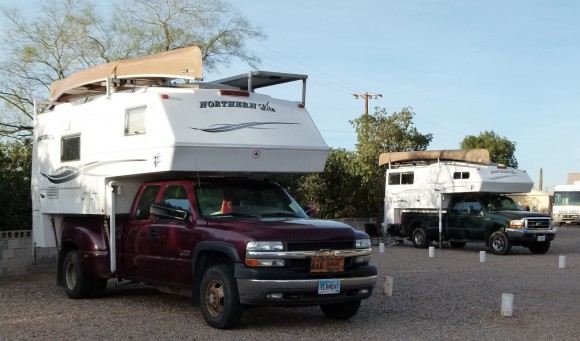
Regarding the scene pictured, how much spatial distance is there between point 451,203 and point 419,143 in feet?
40.2

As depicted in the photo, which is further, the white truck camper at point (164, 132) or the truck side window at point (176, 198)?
the truck side window at point (176, 198)

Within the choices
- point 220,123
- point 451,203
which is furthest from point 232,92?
point 451,203

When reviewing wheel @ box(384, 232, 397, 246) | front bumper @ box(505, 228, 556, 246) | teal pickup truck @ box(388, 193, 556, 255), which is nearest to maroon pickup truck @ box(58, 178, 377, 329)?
front bumper @ box(505, 228, 556, 246)

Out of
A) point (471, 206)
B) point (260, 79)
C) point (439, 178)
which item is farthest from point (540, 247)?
point (260, 79)

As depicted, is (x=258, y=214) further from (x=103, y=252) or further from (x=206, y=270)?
(x=103, y=252)

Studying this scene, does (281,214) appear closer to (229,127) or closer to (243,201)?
(243,201)

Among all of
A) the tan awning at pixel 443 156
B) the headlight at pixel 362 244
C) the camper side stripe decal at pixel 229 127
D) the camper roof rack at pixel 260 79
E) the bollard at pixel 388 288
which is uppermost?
the camper roof rack at pixel 260 79

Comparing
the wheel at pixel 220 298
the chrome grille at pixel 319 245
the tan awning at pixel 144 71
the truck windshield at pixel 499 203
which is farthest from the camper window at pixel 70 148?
the truck windshield at pixel 499 203

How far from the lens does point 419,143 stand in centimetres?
3516

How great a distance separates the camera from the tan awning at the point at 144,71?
9.75 meters

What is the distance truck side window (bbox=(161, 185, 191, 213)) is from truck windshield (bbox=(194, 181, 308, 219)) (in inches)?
7.3

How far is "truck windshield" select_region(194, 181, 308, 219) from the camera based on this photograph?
9.10 metres

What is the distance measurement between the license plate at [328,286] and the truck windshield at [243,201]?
1439 millimetres

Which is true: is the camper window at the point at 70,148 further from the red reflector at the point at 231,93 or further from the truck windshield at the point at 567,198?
the truck windshield at the point at 567,198
